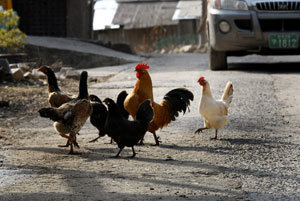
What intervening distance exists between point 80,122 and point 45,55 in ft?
30.4

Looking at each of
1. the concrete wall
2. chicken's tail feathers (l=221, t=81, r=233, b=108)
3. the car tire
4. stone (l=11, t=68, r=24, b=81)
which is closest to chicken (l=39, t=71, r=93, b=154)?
chicken's tail feathers (l=221, t=81, r=233, b=108)

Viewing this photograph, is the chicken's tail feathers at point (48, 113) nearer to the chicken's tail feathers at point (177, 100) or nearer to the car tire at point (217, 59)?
the chicken's tail feathers at point (177, 100)

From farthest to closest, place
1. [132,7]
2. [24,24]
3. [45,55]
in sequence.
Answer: [132,7] < [24,24] < [45,55]

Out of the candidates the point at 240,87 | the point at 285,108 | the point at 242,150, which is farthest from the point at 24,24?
the point at 242,150

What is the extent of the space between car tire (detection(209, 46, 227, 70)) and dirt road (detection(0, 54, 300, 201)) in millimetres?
3720

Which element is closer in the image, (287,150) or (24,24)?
(287,150)

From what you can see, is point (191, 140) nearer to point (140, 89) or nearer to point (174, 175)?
point (140, 89)

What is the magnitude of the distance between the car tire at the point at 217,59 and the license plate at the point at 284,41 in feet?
4.02

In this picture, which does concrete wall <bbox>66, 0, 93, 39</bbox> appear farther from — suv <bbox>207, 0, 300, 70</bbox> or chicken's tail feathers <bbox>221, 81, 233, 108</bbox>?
chicken's tail feathers <bbox>221, 81, 233, 108</bbox>

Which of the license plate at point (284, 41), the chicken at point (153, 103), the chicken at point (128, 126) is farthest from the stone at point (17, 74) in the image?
the chicken at point (128, 126)

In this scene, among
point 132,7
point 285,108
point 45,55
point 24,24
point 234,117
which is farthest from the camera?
point 132,7

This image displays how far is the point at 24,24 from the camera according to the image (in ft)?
69.4

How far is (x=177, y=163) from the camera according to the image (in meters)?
5.15

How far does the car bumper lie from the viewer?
11.2 metres
